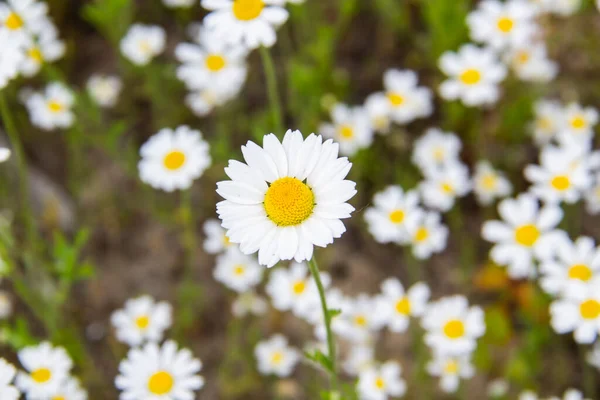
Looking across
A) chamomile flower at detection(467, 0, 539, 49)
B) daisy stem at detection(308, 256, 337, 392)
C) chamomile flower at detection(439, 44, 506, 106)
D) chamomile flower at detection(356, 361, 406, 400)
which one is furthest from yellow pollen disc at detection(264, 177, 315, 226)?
chamomile flower at detection(467, 0, 539, 49)

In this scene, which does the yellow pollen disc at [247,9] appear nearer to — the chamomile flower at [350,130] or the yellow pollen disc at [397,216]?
the chamomile flower at [350,130]

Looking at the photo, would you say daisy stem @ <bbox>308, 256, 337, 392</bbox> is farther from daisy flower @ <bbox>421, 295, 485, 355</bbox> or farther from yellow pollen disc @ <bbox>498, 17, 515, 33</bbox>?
yellow pollen disc @ <bbox>498, 17, 515, 33</bbox>

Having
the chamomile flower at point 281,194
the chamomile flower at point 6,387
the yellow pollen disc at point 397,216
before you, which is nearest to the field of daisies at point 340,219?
the yellow pollen disc at point 397,216

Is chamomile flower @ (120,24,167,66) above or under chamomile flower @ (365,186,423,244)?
above

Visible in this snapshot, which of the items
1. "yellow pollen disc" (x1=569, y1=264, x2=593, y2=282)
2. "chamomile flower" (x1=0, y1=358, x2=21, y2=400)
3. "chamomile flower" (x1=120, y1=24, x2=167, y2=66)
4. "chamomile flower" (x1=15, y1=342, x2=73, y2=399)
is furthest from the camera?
"chamomile flower" (x1=120, y1=24, x2=167, y2=66)

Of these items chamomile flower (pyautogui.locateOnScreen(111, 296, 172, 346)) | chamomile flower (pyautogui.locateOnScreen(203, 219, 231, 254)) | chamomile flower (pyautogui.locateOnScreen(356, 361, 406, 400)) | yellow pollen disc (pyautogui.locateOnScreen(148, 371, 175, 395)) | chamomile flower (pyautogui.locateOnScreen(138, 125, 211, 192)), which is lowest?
yellow pollen disc (pyautogui.locateOnScreen(148, 371, 175, 395))

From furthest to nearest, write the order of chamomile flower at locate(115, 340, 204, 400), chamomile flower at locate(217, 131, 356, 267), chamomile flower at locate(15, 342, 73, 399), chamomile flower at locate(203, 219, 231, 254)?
1. chamomile flower at locate(203, 219, 231, 254)
2. chamomile flower at locate(15, 342, 73, 399)
3. chamomile flower at locate(115, 340, 204, 400)
4. chamomile flower at locate(217, 131, 356, 267)
